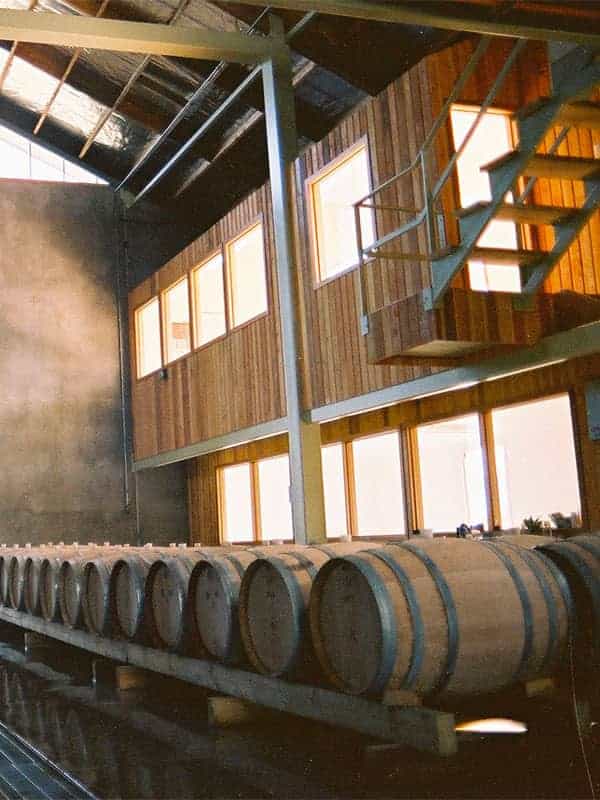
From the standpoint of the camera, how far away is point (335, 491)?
14094mm

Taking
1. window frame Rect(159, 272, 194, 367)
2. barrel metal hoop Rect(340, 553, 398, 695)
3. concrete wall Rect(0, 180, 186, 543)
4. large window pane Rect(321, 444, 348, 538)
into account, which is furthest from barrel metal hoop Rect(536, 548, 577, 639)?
concrete wall Rect(0, 180, 186, 543)

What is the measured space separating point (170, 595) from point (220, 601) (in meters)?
0.76

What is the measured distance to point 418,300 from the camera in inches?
293

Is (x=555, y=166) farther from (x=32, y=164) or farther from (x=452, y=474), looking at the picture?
(x=32, y=164)

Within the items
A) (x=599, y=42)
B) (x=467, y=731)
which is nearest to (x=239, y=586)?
(x=467, y=731)

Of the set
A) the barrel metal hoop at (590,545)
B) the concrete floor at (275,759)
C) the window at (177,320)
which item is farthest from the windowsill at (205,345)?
the barrel metal hoop at (590,545)

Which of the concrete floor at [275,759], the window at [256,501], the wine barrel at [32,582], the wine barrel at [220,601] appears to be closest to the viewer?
the concrete floor at [275,759]

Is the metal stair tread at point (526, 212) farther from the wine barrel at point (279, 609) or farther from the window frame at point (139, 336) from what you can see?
the window frame at point (139, 336)

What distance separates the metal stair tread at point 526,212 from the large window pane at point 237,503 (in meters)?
10.3

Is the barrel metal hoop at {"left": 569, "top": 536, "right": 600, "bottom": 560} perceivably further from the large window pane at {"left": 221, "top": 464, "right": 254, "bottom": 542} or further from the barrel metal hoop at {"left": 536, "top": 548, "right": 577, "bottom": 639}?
the large window pane at {"left": 221, "top": 464, "right": 254, "bottom": 542}

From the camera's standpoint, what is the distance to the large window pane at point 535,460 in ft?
33.0

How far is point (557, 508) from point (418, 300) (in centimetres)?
385

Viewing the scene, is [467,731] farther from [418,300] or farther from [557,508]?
[557,508]

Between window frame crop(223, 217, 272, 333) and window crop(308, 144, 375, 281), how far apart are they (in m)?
1.50
